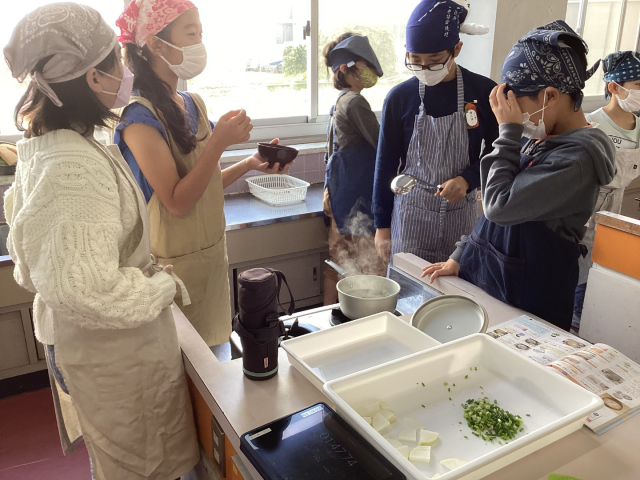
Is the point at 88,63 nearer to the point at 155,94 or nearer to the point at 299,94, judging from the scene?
the point at 155,94

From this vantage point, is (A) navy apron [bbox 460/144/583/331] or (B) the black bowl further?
(B) the black bowl

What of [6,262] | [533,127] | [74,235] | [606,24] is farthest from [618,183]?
[606,24]

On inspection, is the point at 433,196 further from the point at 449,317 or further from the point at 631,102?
the point at 631,102

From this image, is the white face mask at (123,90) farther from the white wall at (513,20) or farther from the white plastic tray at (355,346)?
the white wall at (513,20)

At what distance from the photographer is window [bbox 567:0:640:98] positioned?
16.5ft

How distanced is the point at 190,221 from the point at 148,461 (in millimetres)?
826

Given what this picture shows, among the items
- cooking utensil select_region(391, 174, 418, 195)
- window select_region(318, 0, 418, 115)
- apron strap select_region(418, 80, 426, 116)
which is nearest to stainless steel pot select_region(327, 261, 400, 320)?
cooking utensil select_region(391, 174, 418, 195)

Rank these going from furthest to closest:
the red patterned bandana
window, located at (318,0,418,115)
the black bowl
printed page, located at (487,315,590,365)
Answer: window, located at (318,0,418,115), the black bowl, the red patterned bandana, printed page, located at (487,315,590,365)

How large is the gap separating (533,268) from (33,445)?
2.28 metres

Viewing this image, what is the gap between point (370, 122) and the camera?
2.78 metres

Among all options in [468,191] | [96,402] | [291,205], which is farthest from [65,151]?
[291,205]

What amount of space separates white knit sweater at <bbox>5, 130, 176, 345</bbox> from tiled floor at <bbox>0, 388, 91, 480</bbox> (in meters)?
1.40

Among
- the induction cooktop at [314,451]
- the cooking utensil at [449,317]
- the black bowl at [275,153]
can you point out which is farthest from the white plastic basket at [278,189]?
the induction cooktop at [314,451]

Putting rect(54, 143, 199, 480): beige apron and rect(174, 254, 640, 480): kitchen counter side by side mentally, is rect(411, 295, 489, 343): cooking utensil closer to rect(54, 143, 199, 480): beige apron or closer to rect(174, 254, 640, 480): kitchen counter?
rect(174, 254, 640, 480): kitchen counter
